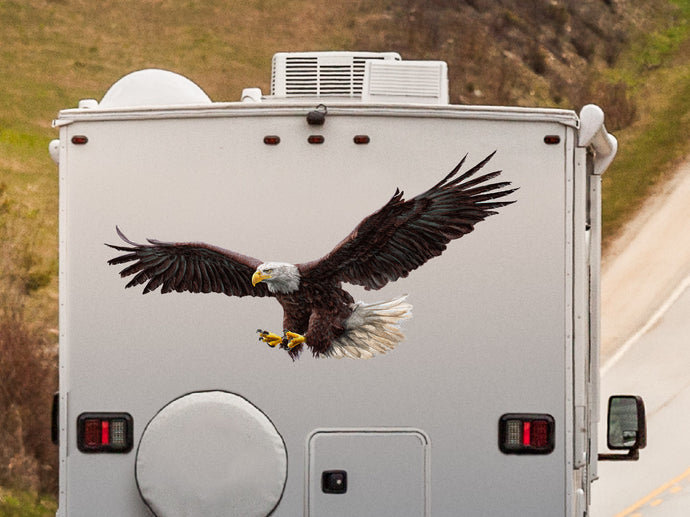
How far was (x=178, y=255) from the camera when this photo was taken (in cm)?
595

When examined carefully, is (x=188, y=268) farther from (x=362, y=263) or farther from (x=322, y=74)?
(x=322, y=74)

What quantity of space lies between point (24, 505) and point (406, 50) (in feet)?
82.4

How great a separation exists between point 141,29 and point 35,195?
13.3 m

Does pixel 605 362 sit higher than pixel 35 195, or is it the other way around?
pixel 35 195

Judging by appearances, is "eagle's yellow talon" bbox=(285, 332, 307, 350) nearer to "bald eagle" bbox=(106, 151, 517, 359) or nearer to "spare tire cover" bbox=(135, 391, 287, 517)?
"bald eagle" bbox=(106, 151, 517, 359)

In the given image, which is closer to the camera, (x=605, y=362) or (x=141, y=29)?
(x=605, y=362)

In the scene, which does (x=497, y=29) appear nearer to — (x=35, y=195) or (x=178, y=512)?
(x=35, y=195)

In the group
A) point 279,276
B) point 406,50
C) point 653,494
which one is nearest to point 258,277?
point 279,276

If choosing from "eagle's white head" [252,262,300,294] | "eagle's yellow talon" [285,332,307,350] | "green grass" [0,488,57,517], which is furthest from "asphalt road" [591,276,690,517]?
"eagle's white head" [252,262,300,294]

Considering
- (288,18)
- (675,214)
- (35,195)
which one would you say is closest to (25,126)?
(35,195)

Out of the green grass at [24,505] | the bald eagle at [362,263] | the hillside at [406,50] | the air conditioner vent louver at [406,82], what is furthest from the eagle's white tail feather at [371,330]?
the hillside at [406,50]

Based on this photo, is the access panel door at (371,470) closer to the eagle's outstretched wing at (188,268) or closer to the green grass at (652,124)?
the eagle's outstretched wing at (188,268)

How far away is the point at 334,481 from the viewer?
591 cm

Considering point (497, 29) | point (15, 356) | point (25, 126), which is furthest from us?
point (497, 29)
